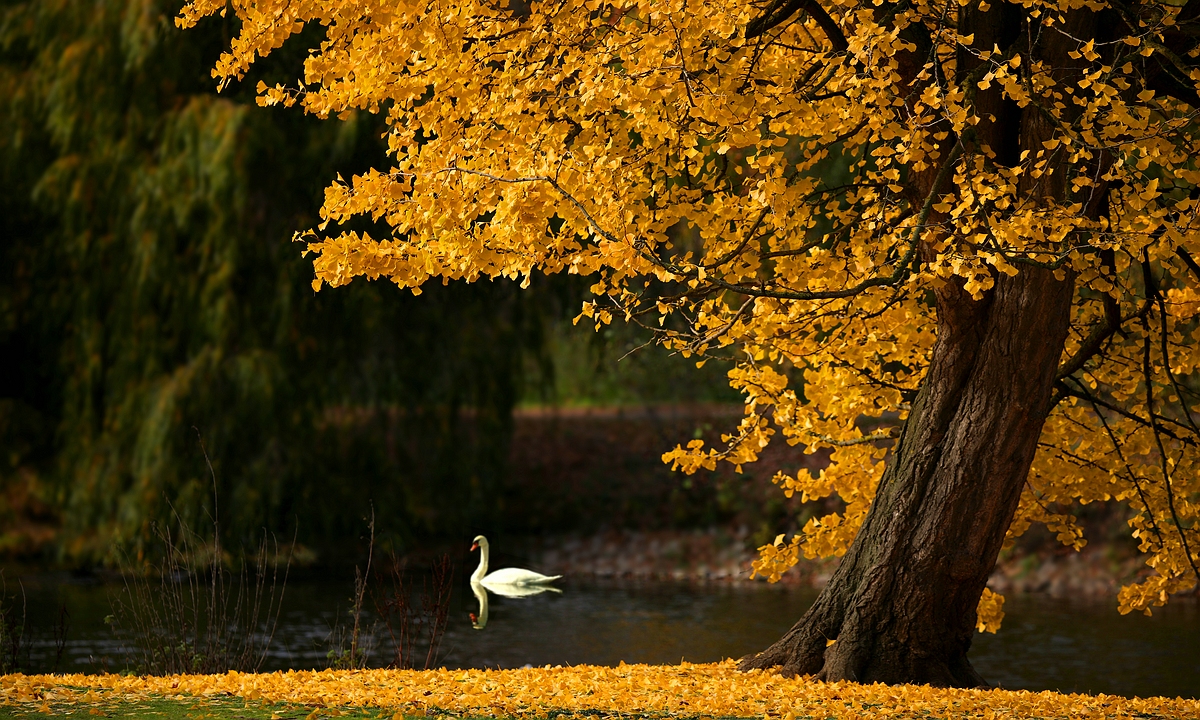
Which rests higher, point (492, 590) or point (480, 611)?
point (492, 590)

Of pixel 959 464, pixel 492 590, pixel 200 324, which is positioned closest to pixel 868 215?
pixel 959 464

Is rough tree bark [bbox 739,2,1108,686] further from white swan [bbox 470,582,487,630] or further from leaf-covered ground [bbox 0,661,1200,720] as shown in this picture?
white swan [bbox 470,582,487,630]

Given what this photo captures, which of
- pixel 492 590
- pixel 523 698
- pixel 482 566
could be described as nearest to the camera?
pixel 523 698

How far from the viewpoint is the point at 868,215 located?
5.02 meters

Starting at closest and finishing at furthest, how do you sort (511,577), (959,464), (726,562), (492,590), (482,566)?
(959,464) < (482,566) < (511,577) < (492,590) < (726,562)

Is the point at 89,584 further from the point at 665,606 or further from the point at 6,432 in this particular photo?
the point at 665,606

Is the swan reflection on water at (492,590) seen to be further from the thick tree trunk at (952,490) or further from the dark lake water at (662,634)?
the thick tree trunk at (952,490)

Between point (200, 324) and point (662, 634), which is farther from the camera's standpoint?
point (662, 634)

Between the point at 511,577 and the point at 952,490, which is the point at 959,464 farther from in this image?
the point at 511,577

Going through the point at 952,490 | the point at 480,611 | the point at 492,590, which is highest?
the point at 952,490

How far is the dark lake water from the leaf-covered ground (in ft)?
10.9

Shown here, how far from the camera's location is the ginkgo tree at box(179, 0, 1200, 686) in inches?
180

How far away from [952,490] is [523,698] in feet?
6.85

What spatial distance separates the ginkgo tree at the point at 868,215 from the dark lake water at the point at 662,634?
3.53 m
